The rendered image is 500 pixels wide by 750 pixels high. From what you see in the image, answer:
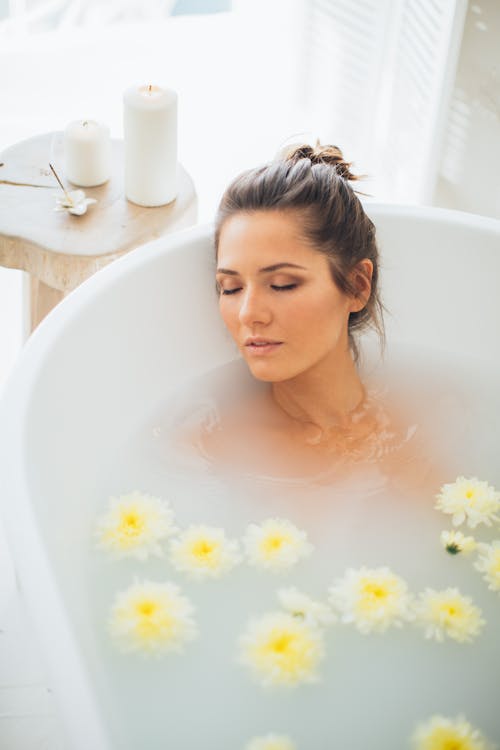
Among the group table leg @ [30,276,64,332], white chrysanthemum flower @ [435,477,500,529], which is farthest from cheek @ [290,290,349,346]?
table leg @ [30,276,64,332]

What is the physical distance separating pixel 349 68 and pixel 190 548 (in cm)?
198

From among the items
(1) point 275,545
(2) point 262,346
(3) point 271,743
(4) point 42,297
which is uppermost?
(2) point 262,346

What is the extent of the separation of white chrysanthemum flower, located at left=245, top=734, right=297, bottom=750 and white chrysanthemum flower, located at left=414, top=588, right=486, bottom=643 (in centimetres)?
31

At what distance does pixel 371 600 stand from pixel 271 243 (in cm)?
65

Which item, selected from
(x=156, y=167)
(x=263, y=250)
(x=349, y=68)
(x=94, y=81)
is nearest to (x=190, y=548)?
(x=263, y=250)

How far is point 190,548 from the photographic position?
168 cm

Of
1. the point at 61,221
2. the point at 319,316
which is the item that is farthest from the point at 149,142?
the point at 319,316

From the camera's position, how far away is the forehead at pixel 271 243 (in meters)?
1.67

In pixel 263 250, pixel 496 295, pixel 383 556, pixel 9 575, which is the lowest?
pixel 9 575

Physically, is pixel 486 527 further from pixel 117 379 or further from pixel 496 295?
pixel 117 379

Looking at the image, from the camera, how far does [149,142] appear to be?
6.84 ft

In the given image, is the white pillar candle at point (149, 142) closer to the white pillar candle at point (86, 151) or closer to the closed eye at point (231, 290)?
the white pillar candle at point (86, 151)

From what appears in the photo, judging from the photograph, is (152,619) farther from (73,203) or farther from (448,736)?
(73,203)

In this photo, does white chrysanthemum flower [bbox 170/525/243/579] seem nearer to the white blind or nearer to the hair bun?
the hair bun
